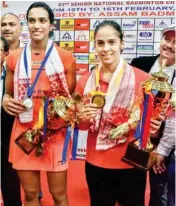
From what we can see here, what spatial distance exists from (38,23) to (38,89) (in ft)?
1.00

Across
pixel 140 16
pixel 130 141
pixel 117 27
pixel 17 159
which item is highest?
pixel 140 16

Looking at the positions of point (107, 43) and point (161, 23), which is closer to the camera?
point (107, 43)

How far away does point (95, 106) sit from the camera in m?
1.50

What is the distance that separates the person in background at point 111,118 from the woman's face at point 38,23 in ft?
0.87

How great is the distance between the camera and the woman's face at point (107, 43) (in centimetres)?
155

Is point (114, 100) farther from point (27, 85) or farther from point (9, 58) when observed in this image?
point (9, 58)

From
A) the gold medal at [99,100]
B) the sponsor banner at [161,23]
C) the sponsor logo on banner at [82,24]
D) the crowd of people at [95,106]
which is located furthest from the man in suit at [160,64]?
the sponsor logo on banner at [82,24]

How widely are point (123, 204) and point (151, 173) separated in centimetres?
35

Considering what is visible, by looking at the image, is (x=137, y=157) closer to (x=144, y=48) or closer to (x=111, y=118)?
(x=111, y=118)

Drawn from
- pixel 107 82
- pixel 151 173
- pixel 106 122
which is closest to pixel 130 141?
pixel 106 122

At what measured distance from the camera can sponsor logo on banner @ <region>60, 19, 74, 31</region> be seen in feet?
10.4

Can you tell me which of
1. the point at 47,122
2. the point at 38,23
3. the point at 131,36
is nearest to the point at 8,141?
the point at 47,122

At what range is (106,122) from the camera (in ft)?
5.18

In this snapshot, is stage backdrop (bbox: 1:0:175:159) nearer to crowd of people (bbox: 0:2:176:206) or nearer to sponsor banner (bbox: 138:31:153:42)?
sponsor banner (bbox: 138:31:153:42)
